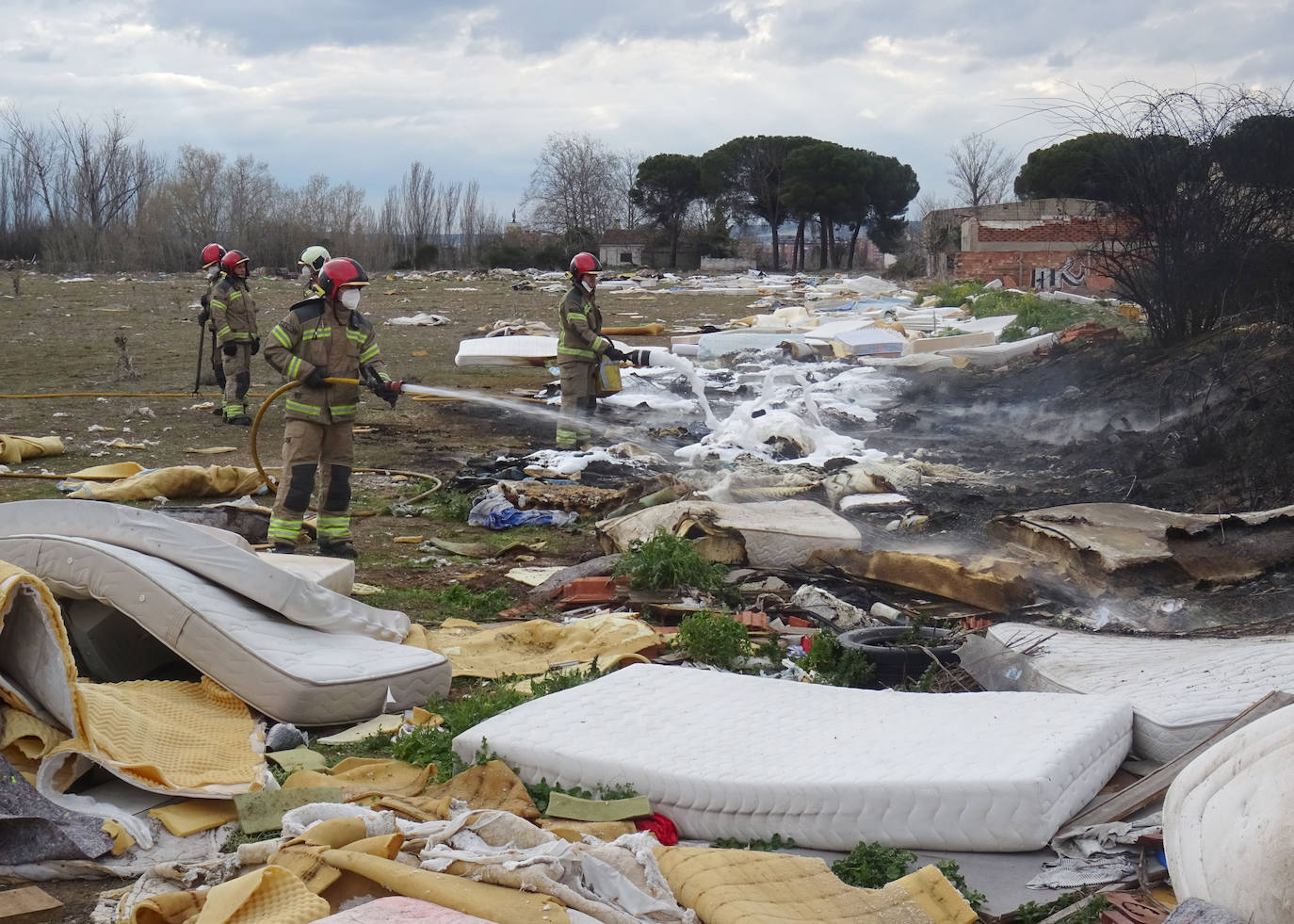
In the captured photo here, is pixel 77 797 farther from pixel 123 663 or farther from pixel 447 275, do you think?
pixel 447 275

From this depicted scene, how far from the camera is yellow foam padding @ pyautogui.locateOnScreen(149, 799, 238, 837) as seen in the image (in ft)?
11.5

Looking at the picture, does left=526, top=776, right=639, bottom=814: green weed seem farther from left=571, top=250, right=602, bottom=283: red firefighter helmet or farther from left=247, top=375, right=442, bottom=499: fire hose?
left=571, top=250, right=602, bottom=283: red firefighter helmet

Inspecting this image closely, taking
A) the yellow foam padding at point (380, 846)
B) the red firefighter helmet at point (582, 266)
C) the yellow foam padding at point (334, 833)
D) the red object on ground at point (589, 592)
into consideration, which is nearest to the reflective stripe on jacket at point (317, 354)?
the red object on ground at point (589, 592)

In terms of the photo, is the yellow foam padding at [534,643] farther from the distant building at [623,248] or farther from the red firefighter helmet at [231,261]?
the distant building at [623,248]

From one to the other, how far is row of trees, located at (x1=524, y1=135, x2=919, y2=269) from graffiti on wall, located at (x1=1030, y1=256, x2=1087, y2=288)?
2588 cm

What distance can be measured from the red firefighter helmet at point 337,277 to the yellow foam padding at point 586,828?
4.59 metres

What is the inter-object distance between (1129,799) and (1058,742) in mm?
238

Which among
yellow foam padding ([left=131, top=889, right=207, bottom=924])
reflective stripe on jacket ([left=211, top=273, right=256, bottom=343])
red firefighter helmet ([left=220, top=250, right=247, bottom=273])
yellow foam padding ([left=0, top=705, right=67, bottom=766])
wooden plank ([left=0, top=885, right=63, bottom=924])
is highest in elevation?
red firefighter helmet ([left=220, top=250, right=247, bottom=273])

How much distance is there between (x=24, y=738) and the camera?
354 cm

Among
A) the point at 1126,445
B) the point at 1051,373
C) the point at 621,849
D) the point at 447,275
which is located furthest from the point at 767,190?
the point at 621,849

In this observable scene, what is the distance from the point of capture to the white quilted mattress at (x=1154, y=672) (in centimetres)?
380

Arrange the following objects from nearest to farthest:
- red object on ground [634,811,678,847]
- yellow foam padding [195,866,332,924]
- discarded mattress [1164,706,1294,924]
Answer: discarded mattress [1164,706,1294,924] → yellow foam padding [195,866,332,924] → red object on ground [634,811,678,847]

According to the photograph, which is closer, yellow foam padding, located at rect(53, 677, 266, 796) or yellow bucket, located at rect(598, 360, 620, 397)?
yellow foam padding, located at rect(53, 677, 266, 796)

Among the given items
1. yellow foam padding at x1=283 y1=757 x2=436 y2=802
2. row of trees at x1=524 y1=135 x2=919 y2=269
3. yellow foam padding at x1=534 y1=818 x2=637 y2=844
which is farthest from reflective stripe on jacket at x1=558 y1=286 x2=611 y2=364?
row of trees at x1=524 y1=135 x2=919 y2=269
